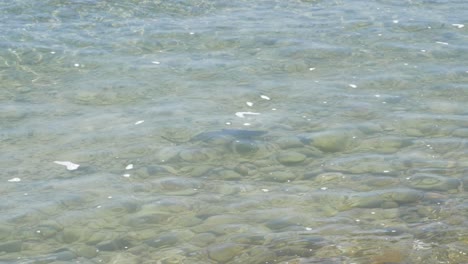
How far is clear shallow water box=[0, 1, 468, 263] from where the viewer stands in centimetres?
641

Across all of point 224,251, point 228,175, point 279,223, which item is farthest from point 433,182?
point 224,251

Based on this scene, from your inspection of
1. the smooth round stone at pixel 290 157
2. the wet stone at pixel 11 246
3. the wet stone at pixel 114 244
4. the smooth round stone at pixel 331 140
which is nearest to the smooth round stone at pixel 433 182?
the smooth round stone at pixel 331 140

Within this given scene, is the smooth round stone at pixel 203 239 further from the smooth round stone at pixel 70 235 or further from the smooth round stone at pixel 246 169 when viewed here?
the smooth round stone at pixel 246 169

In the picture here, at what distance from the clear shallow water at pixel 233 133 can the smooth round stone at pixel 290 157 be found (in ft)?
0.08

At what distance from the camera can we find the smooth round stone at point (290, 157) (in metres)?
7.92

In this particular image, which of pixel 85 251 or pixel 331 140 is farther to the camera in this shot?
pixel 331 140

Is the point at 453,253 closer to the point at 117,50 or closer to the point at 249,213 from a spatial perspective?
the point at 249,213

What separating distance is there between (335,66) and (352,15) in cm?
267

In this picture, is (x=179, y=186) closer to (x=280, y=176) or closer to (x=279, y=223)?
(x=280, y=176)

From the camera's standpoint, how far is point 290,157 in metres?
8.03

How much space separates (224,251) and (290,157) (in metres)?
2.12

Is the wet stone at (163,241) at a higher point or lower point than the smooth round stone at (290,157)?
higher

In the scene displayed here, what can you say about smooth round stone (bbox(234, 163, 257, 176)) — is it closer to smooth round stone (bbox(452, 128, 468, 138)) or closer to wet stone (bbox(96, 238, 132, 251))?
wet stone (bbox(96, 238, 132, 251))

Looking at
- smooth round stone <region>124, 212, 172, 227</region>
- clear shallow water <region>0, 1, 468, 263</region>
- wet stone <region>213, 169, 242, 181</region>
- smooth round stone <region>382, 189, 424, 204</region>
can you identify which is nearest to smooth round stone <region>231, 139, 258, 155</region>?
clear shallow water <region>0, 1, 468, 263</region>
